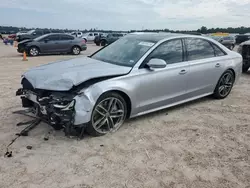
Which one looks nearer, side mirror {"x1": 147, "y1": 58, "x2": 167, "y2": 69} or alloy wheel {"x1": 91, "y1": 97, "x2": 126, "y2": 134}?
alloy wheel {"x1": 91, "y1": 97, "x2": 126, "y2": 134}

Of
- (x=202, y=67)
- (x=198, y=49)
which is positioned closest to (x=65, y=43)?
(x=198, y=49)

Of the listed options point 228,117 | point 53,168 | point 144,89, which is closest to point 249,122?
point 228,117

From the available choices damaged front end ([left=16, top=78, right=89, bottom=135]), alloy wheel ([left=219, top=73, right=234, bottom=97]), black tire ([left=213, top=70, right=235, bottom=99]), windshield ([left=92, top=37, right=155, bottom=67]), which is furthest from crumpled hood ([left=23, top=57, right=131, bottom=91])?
alloy wheel ([left=219, top=73, right=234, bottom=97])

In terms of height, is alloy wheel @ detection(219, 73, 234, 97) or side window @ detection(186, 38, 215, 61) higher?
side window @ detection(186, 38, 215, 61)

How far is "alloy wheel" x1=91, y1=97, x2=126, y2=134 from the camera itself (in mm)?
3939

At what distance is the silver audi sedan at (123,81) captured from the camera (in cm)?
371

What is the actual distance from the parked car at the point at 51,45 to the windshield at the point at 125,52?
12.1m

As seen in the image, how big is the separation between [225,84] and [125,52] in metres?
2.75

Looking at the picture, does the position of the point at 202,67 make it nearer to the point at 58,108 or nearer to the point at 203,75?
the point at 203,75

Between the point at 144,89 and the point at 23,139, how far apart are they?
2049mm

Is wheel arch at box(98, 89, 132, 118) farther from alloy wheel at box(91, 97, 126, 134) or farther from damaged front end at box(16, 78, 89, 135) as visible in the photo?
damaged front end at box(16, 78, 89, 135)

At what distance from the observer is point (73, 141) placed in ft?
12.7

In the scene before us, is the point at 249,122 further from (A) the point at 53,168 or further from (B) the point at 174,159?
(A) the point at 53,168

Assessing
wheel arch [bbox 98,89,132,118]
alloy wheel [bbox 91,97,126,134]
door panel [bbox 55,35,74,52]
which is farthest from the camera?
door panel [bbox 55,35,74,52]
